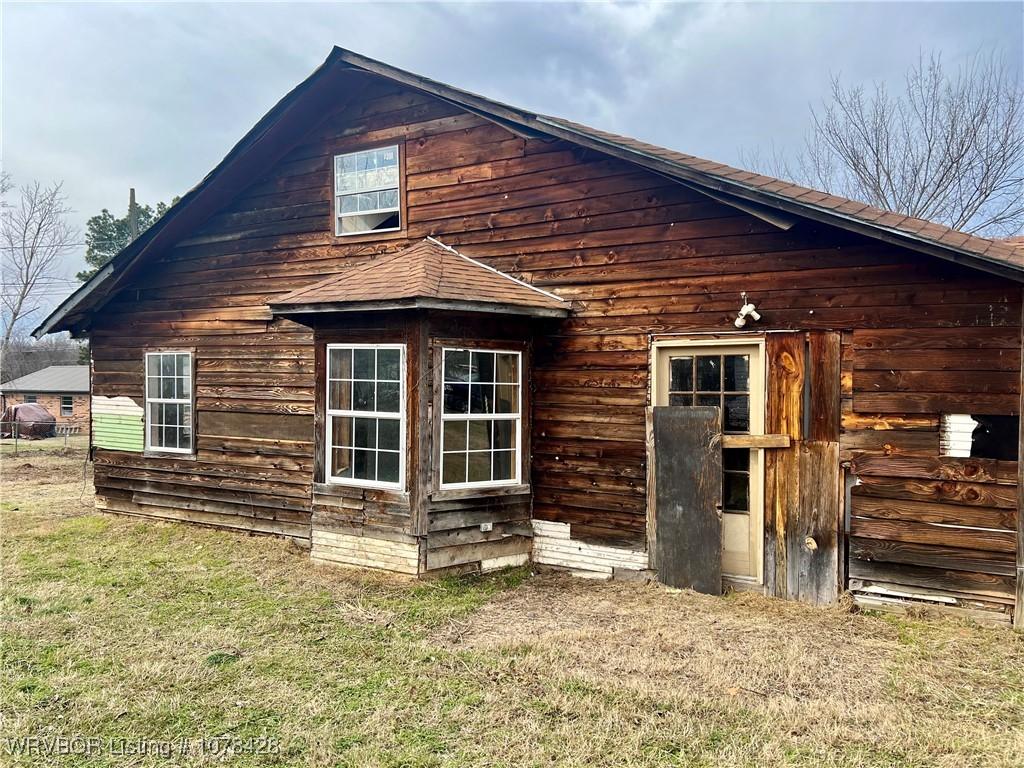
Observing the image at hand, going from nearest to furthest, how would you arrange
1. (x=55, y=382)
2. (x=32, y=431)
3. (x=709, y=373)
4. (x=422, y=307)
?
(x=422, y=307), (x=709, y=373), (x=32, y=431), (x=55, y=382)

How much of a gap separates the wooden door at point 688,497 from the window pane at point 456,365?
1.98 meters

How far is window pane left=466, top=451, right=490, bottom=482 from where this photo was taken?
7055mm

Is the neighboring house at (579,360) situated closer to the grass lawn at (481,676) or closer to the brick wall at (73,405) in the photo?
the grass lawn at (481,676)

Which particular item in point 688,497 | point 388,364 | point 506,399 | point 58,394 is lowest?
point 688,497

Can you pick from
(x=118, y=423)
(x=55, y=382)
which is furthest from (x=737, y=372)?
(x=55, y=382)

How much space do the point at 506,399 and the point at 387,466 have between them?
1440 millimetres

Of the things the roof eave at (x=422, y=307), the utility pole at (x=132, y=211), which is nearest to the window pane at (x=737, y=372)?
the roof eave at (x=422, y=307)

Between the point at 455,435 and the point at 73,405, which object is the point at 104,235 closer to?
the point at 73,405

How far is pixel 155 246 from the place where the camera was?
9.59m

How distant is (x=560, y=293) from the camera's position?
7301mm

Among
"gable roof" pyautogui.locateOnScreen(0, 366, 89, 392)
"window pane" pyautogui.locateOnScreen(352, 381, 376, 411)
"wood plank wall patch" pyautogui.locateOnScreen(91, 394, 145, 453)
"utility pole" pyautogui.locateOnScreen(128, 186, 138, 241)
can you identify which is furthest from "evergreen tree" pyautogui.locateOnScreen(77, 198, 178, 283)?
"window pane" pyautogui.locateOnScreen(352, 381, 376, 411)

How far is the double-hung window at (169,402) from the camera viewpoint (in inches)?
380

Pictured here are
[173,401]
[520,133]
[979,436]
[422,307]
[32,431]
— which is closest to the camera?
[979,436]

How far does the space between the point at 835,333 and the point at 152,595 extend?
21.8 ft
